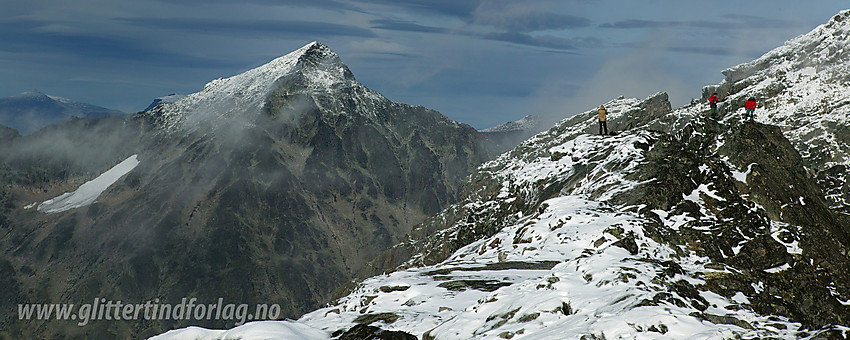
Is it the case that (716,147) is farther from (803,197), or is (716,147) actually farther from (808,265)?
(808,265)

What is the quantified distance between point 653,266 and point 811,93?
126497 millimetres

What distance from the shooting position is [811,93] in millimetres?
117375

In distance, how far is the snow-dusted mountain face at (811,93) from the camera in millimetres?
100188

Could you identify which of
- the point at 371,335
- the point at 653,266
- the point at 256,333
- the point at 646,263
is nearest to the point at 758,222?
the point at 646,263

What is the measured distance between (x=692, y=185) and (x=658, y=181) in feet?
6.11

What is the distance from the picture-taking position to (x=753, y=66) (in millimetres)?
141000

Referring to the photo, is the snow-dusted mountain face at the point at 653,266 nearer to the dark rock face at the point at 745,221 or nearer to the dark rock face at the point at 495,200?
the dark rock face at the point at 745,221

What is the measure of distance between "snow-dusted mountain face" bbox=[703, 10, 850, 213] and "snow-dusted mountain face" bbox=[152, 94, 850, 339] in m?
68.0

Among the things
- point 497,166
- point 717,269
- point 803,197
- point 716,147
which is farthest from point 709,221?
point 497,166

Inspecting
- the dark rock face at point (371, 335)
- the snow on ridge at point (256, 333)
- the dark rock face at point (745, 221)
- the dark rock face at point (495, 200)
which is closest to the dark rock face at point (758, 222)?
the dark rock face at point (745, 221)

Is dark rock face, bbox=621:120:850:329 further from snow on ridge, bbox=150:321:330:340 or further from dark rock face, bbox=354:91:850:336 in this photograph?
snow on ridge, bbox=150:321:330:340

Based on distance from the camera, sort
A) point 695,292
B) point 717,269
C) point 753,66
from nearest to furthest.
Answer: point 695,292 < point 717,269 < point 753,66

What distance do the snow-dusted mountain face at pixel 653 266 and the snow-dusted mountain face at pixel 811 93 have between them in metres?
68.0

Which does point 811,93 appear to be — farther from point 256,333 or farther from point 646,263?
point 256,333
